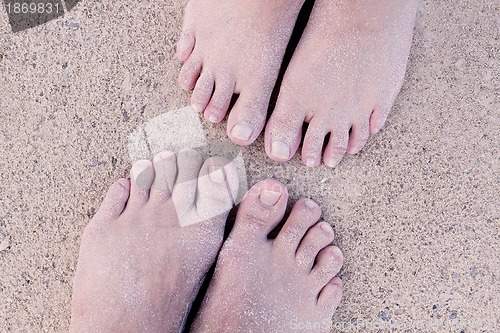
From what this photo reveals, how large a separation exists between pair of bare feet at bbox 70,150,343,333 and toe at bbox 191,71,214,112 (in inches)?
4.8

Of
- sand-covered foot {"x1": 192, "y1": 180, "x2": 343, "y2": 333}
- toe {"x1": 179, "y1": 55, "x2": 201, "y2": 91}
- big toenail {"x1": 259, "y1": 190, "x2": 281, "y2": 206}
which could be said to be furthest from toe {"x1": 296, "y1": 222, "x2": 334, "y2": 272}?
toe {"x1": 179, "y1": 55, "x2": 201, "y2": 91}

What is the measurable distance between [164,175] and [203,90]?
0.76 feet

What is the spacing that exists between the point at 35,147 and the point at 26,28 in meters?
0.31

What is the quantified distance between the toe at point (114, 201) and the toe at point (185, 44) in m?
0.35

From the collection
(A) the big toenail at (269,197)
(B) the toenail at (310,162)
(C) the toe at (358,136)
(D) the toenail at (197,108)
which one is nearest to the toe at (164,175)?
(D) the toenail at (197,108)

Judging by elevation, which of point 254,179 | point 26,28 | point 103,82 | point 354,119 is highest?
point 26,28

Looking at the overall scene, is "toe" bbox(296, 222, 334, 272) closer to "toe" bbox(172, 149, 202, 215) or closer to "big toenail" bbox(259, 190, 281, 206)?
"big toenail" bbox(259, 190, 281, 206)

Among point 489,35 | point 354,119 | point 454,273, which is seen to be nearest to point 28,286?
point 354,119

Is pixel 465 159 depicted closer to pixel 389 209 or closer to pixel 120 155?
pixel 389 209

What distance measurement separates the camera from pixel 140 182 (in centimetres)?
149

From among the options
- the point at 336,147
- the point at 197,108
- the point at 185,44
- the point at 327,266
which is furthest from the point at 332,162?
the point at 185,44

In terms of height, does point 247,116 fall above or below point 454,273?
above

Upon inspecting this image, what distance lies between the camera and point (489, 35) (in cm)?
151

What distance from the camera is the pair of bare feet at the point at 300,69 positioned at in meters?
1.42
